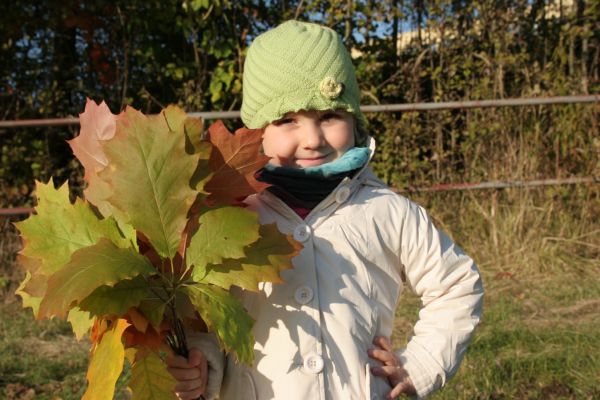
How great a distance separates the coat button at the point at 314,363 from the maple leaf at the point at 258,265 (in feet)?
0.85

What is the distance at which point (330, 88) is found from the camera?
1.53 m

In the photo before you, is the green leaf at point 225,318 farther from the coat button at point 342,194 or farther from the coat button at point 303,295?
the coat button at point 342,194

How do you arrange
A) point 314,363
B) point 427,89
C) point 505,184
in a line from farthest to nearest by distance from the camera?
point 427,89 → point 505,184 → point 314,363

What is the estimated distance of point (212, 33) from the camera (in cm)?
579

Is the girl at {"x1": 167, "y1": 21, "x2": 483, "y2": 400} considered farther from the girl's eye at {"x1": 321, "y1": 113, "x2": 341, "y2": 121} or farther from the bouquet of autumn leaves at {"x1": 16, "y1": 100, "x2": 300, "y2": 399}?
the bouquet of autumn leaves at {"x1": 16, "y1": 100, "x2": 300, "y2": 399}

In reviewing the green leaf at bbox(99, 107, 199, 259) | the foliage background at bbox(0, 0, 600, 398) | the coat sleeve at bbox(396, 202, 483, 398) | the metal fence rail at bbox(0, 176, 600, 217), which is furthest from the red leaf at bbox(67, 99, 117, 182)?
the metal fence rail at bbox(0, 176, 600, 217)

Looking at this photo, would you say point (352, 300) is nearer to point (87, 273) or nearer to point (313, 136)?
point (313, 136)

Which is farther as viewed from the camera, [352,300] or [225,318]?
[352,300]

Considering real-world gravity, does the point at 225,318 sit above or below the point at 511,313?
above

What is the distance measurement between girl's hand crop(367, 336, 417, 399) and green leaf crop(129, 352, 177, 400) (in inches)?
19.4

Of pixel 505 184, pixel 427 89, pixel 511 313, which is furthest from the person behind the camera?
pixel 427 89

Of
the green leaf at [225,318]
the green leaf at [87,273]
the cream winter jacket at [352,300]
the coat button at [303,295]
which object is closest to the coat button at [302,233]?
the cream winter jacket at [352,300]

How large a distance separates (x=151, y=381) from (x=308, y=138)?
64 cm

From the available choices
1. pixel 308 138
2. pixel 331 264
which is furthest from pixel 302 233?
pixel 308 138
